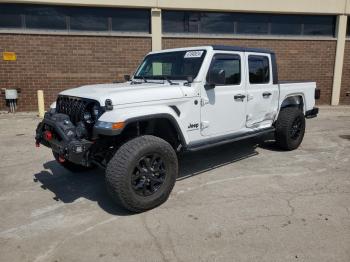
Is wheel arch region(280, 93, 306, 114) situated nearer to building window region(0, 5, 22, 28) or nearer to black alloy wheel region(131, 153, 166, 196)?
black alloy wheel region(131, 153, 166, 196)

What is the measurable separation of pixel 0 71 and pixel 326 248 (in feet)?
37.7

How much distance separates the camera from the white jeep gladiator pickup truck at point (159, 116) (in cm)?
368

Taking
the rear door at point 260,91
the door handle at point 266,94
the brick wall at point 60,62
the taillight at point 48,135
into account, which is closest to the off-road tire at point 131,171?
the taillight at point 48,135

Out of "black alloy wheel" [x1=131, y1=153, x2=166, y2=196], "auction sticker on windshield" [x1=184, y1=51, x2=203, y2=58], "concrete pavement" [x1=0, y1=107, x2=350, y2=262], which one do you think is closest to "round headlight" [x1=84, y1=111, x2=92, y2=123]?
"black alloy wheel" [x1=131, y1=153, x2=166, y2=196]

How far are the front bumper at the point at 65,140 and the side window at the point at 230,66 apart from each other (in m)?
2.16

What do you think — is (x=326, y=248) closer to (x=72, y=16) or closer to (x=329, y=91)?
(x=72, y=16)

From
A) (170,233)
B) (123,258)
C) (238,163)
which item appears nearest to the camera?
(123,258)

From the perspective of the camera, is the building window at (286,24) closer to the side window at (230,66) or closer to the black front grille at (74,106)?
the side window at (230,66)

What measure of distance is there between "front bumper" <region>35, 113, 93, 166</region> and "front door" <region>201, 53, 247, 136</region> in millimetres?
1695

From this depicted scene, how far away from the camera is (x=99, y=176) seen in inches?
205

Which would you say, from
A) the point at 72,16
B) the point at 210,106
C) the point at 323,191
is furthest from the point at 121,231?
the point at 72,16

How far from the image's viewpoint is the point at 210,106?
15.3 feet

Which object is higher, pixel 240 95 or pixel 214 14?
pixel 214 14

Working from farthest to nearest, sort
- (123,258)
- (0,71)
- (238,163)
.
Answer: (0,71) < (238,163) < (123,258)
